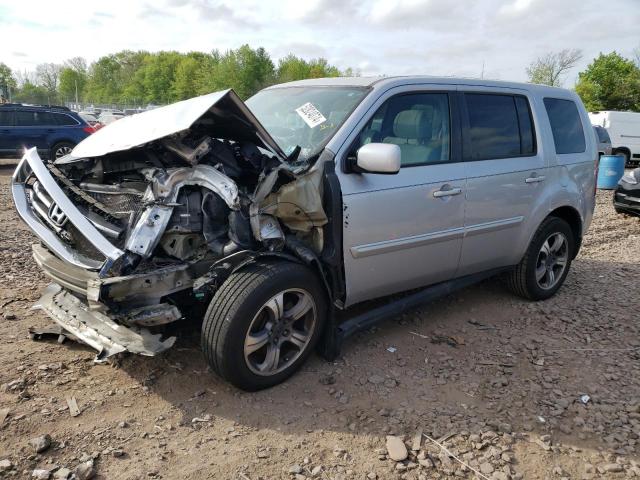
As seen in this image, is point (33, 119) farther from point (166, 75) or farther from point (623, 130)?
point (166, 75)

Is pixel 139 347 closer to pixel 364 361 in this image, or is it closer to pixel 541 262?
pixel 364 361

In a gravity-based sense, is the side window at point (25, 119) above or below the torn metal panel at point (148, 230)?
above

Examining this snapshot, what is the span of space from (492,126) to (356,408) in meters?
2.47

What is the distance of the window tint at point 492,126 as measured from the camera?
3.90 metres

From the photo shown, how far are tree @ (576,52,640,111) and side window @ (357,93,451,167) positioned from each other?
144ft

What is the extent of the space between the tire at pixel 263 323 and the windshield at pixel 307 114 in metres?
0.83

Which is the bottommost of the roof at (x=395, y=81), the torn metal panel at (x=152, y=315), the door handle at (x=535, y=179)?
the torn metal panel at (x=152, y=315)

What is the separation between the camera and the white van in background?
752 inches

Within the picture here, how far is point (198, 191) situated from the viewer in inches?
121

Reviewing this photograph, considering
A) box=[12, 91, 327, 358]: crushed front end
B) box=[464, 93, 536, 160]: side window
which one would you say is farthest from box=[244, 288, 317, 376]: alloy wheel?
box=[464, 93, 536, 160]: side window

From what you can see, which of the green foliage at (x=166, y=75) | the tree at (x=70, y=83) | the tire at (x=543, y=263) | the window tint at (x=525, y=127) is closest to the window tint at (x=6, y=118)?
the window tint at (x=525, y=127)

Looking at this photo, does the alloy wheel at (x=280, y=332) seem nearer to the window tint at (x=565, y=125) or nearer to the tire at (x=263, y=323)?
the tire at (x=263, y=323)

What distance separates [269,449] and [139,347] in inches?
34.5

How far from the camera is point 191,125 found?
2814 millimetres
